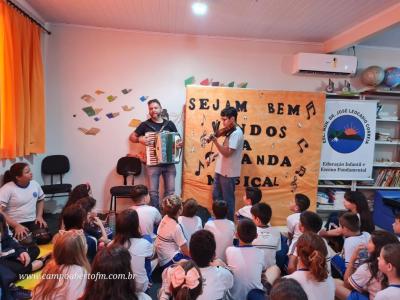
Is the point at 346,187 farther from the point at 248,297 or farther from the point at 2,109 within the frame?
the point at 2,109

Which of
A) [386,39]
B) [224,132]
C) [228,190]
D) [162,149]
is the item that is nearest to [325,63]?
[386,39]

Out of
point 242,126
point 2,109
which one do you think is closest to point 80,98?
point 2,109

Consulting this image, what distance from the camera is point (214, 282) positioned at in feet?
5.25

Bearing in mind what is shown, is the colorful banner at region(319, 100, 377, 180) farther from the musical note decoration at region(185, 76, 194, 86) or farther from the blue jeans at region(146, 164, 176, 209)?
the blue jeans at region(146, 164, 176, 209)

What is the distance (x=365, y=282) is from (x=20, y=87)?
345cm

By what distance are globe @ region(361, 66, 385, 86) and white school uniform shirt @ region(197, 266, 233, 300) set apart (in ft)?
12.3

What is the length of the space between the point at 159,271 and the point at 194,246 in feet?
3.27

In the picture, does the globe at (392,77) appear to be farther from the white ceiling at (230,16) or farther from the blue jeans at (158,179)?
the blue jeans at (158,179)

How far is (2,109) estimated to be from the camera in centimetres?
296

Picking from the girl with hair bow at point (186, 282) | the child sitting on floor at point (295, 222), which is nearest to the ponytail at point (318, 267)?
the girl with hair bow at point (186, 282)

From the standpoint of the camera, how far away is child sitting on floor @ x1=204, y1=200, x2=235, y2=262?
235 cm

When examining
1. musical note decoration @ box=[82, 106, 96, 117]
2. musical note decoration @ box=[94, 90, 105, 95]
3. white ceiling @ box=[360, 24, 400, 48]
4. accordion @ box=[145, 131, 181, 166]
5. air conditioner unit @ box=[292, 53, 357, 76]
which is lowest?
accordion @ box=[145, 131, 181, 166]

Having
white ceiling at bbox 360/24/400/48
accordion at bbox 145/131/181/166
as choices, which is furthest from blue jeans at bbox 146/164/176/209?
white ceiling at bbox 360/24/400/48

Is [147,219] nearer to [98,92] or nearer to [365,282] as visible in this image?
[365,282]
